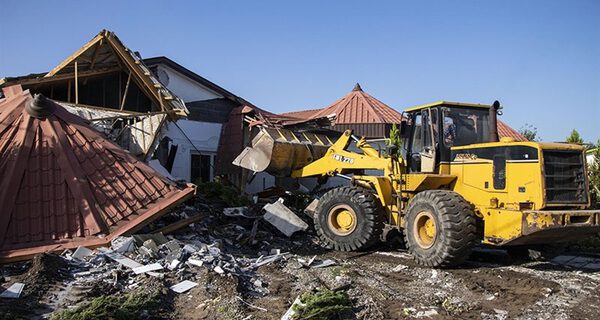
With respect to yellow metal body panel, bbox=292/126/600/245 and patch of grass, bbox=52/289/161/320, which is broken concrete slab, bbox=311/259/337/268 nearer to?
yellow metal body panel, bbox=292/126/600/245

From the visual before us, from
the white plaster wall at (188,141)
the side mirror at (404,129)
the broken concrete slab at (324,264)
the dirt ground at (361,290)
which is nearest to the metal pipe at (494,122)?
the side mirror at (404,129)

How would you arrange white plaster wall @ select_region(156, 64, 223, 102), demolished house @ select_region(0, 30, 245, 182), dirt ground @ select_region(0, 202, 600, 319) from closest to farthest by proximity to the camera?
dirt ground @ select_region(0, 202, 600, 319) < demolished house @ select_region(0, 30, 245, 182) < white plaster wall @ select_region(156, 64, 223, 102)

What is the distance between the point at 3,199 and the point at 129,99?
6.22m

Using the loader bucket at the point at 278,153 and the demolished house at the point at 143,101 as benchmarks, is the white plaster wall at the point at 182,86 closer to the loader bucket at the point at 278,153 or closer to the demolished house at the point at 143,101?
the demolished house at the point at 143,101

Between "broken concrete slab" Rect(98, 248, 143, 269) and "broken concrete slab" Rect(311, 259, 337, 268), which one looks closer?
"broken concrete slab" Rect(98, 248, 143, 269)

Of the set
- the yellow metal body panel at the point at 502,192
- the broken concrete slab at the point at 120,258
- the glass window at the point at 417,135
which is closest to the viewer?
the broken concrete slab at the point at 120,258

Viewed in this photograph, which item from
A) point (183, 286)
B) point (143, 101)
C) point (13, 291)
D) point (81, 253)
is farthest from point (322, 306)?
point (143, 101)

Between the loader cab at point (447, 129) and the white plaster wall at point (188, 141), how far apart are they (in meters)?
7.87

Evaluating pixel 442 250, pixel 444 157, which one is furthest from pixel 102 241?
pixel 444 157

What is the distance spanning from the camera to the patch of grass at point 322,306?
17.9 feet

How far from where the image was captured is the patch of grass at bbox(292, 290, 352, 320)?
546 cm

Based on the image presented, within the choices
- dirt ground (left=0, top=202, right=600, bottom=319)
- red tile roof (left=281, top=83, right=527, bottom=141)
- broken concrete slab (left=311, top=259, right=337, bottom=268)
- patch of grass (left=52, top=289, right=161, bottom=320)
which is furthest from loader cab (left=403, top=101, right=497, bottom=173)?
red tile roof (left=281, top=83, right=527, bottom=141)

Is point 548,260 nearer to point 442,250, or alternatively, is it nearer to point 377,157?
point 442,250

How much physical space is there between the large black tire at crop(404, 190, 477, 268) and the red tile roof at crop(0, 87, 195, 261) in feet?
13.6
